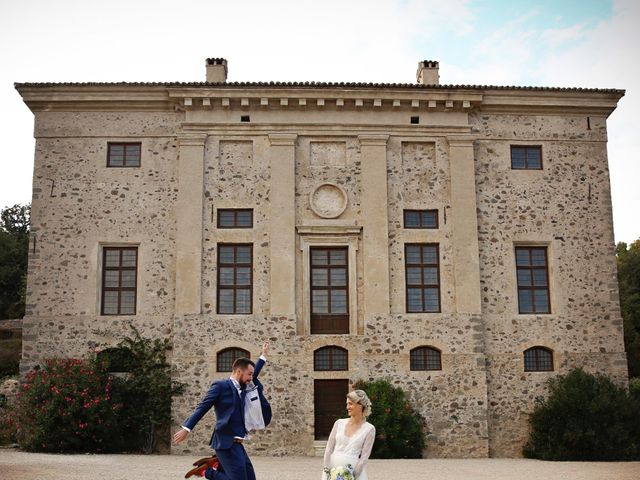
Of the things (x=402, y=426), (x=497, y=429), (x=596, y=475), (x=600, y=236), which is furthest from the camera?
(x=600, y=236)

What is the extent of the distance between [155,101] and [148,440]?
9.83 meters

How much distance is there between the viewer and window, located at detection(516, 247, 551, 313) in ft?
71.5

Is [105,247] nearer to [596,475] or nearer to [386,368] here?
[386,368]

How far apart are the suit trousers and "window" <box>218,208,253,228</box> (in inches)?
543

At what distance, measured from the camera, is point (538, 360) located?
21.4 m

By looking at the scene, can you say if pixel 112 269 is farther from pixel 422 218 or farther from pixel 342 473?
pixel 342 473

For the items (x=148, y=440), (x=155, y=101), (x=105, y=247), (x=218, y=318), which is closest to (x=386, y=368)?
(x=218, y=318)

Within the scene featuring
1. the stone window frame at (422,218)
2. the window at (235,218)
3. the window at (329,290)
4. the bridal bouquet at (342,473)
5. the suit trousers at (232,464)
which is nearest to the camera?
the bridal bouquet at (342,473)

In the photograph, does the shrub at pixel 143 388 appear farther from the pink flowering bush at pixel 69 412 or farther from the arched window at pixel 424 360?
the arched window at pixel 424 360

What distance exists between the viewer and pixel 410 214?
71.8 feet

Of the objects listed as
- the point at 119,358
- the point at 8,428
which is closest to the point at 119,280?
the point at 119,358

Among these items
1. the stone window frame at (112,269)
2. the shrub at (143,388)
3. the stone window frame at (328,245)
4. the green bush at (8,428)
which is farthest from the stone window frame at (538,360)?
the green bush at (8,428)

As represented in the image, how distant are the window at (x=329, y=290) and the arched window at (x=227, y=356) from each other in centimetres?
212

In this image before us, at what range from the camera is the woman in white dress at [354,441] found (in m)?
7.38
